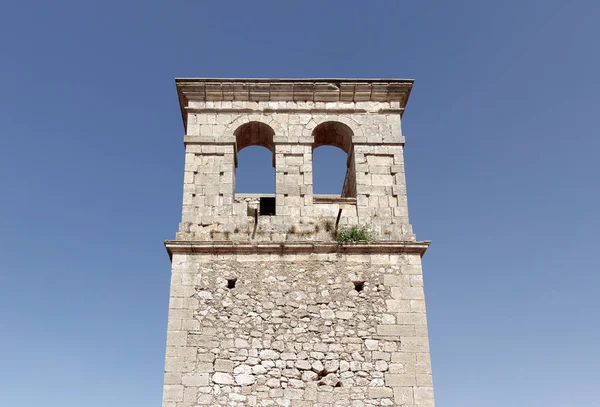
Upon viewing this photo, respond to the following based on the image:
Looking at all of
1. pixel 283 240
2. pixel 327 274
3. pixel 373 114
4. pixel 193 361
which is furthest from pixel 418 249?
pixel 193 361

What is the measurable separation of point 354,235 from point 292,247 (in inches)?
39.7

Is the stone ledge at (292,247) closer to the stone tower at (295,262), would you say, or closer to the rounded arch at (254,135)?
the stone tower at (295,262)

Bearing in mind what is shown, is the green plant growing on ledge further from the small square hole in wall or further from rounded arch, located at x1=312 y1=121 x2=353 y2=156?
rounded arch, located at x1=312 y1=121 x2=353 y2=156

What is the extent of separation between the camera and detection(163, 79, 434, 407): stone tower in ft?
28.0

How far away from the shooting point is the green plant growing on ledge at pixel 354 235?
958 centimetres

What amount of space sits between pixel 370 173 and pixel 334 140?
1333mm

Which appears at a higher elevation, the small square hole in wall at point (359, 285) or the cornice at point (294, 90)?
the cornice at point (294, 90)

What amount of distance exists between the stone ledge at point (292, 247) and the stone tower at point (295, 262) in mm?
16

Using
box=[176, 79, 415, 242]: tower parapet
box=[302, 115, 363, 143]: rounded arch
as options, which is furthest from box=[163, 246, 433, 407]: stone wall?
box=[302, 115, 363, 143]: rounded arch

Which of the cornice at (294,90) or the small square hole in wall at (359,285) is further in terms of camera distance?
the cornice at (294,90)

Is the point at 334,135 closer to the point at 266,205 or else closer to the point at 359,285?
the point at 266,205

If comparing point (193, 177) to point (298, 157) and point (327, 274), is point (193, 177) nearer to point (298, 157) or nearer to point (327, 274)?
point (298, 157)

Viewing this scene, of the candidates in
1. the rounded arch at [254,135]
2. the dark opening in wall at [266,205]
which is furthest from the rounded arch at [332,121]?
the dark opening in wall at [266,205]

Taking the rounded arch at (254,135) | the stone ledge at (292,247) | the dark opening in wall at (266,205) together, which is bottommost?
the stone ledge at (292,247)
